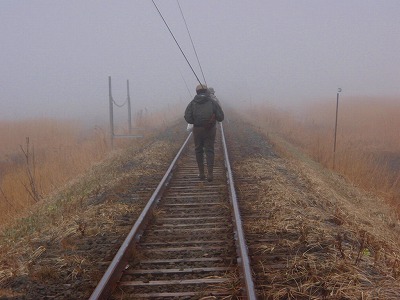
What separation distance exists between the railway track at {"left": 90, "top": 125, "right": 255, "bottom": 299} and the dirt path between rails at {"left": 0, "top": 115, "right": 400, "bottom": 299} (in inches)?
9.5

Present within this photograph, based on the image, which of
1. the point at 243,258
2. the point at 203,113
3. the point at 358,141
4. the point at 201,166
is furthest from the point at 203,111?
the point at 358,141

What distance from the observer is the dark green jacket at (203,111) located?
9.52 meters

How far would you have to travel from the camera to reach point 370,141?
2108cm

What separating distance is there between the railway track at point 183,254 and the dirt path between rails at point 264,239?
242mm

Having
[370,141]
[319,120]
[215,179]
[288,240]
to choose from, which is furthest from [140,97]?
[288,240]

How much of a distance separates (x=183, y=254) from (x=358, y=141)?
17.3 meters

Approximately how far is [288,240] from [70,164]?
10890 mm

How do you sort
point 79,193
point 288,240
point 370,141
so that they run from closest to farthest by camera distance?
point 288,240 < point 79,193 < point 370,141

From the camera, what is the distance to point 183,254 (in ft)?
18.3

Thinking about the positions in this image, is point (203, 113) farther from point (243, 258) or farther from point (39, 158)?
point (39, 158)

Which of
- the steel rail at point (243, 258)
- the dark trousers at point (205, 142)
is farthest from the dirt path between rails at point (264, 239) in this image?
the dark trousers at point (205, 142)

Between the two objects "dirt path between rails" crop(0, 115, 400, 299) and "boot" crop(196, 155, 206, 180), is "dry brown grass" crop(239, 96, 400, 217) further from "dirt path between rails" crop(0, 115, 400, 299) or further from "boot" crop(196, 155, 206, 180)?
"boot" crop(196, 155, 206, 180)

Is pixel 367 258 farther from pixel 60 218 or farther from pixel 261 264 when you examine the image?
pixel 60 218

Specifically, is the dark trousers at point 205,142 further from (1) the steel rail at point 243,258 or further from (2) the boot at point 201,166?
(1) the steel rail at point 243,258
